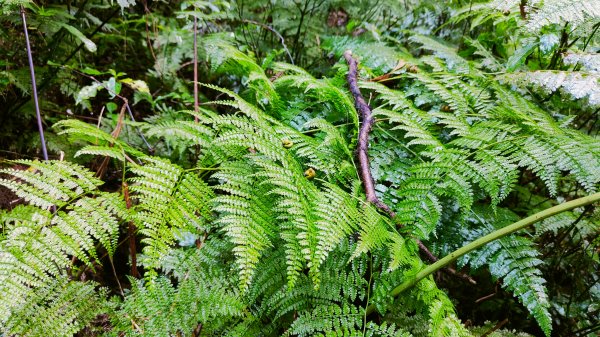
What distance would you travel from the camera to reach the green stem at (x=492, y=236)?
49.1 inches

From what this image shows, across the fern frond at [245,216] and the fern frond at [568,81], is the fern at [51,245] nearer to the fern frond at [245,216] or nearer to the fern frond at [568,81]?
the fern frond at [245,216]

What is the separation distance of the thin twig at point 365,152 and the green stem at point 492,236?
173mm

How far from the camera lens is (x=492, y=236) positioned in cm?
133

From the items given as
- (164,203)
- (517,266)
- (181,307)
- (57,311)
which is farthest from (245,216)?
(517,266)

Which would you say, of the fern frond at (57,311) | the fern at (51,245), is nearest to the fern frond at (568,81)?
the fern at (51,245)

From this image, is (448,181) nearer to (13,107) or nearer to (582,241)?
(582,241)

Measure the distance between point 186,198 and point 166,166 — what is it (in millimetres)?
153

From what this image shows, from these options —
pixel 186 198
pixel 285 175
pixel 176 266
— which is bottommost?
pixel 176 266

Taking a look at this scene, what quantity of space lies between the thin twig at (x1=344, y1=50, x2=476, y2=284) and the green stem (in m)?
0.17

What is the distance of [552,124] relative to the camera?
1723 mm

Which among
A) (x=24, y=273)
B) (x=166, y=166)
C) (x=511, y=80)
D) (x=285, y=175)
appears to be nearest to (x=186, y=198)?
(x=166, y=166)

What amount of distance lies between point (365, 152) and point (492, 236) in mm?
650

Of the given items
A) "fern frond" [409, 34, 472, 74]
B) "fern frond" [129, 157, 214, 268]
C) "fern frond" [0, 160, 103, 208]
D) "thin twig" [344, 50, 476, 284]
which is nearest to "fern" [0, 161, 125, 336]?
"fern frond" [0, 160, 103, 208]

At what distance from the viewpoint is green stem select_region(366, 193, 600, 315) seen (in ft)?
4.09
